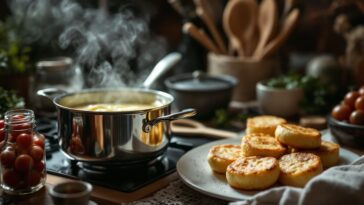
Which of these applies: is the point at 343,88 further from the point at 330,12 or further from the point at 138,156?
the point at 138,156

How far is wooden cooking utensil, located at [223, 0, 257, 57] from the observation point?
6.08 ft

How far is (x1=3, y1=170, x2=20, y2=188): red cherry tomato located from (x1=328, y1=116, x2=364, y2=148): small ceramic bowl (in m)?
0.79

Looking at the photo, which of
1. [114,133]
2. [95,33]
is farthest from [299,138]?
[95,33]

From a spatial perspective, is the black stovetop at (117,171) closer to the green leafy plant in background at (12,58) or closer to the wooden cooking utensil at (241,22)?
the green leafy plant in background at (12,58)

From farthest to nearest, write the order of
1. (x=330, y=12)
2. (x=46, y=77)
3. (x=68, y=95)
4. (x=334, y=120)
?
(x=330, y=12), (x=46, y=77), (x=334, y=120), (x=68, y=95)

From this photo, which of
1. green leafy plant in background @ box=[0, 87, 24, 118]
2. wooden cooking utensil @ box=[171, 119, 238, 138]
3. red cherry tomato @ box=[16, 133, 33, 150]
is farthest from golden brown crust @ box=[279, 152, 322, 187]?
green leafy plant in background @ box=[0, 87, 24, 118]

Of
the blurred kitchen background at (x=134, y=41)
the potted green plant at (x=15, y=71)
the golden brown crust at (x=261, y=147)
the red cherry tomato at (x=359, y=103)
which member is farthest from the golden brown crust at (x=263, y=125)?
the potted green plant at (x=15, y=71)

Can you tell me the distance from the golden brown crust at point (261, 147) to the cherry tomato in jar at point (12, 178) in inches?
18.2

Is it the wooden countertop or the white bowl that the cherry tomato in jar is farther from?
the white bowl

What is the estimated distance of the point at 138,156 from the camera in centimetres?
113

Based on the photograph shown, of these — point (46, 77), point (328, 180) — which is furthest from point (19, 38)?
point (328, 180)

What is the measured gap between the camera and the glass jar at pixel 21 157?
1.04 meters

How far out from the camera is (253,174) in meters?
1.00

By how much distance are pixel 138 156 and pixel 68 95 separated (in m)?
0.27
